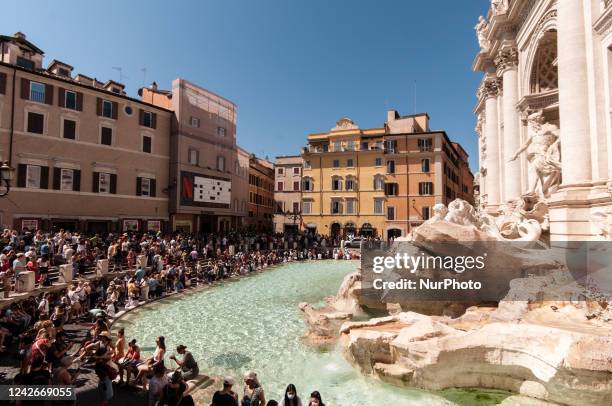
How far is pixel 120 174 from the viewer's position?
83.1 ft

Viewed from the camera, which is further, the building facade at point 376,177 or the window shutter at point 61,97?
the building facade at point 376,177

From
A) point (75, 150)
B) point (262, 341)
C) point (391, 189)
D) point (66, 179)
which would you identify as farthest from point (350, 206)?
point (262, 341)

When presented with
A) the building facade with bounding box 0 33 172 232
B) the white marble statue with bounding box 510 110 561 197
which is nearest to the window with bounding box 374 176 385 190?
the building facade with bounding box 0 33 172 232

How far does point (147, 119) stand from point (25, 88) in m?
7.85

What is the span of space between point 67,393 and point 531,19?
1928 cm

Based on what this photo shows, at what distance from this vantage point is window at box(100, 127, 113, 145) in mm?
24547

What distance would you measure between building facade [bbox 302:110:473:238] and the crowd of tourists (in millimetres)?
15952

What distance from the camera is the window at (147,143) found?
27062 mm

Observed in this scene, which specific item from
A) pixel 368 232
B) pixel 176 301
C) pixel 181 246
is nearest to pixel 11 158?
pixel 181 246

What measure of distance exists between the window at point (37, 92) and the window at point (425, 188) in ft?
111

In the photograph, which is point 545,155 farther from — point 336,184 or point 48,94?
point 336,184

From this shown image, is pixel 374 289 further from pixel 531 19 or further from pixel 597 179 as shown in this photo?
pixel 531 19

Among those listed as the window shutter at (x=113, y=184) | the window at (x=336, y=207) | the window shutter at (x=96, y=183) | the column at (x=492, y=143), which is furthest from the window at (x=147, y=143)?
the column at (x=492, y=143)

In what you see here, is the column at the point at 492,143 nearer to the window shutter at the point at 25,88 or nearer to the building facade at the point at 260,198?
the window shutter at the point at 25,88
